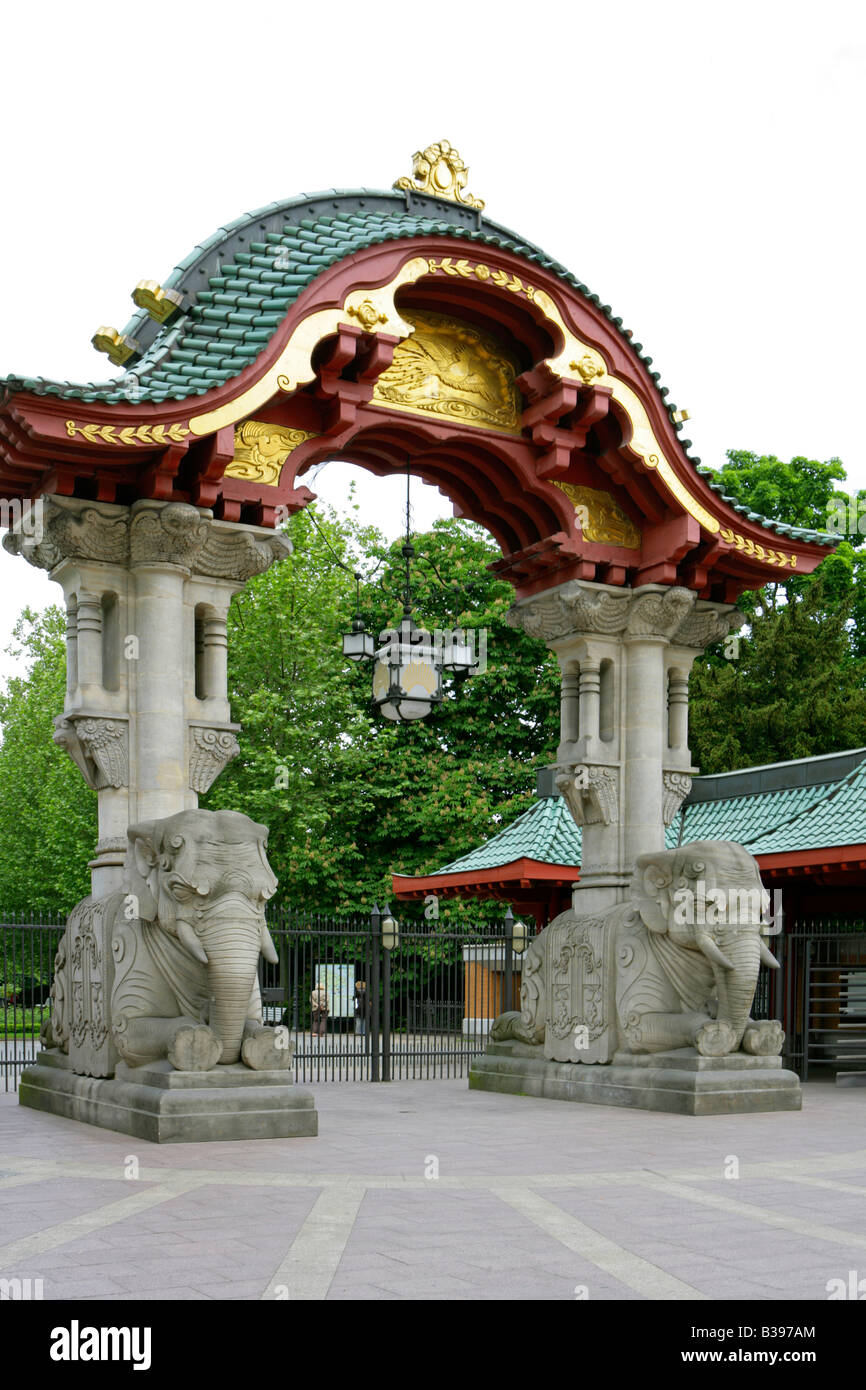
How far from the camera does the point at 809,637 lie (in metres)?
32.8

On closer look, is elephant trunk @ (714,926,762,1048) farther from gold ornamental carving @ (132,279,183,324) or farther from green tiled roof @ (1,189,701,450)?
gold ornamental carving @ (132,279,183,324)

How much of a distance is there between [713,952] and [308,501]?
4807 mm

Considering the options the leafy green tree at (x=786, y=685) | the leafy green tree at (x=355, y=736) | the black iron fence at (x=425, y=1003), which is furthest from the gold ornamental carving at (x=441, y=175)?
the leafy green tree at (x=786, y=685)

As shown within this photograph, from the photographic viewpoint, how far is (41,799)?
37.9 m

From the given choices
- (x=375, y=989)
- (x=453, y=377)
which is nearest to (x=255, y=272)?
(x=453, y=377)

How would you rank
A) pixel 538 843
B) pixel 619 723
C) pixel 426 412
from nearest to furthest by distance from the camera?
pixel 426 412 → pixel 619 723 → pixel 538 843

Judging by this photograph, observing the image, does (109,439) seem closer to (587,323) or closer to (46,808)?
(587,323)

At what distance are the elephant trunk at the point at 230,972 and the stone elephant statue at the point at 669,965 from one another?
373cm

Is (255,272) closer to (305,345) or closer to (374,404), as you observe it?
(305,345)

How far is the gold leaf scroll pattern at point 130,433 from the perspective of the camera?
10.4 meters

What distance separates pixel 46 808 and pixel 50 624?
8.91 meters

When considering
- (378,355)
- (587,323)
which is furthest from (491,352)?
(378,355)

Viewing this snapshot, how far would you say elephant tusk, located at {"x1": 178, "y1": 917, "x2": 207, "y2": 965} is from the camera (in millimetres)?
9578
